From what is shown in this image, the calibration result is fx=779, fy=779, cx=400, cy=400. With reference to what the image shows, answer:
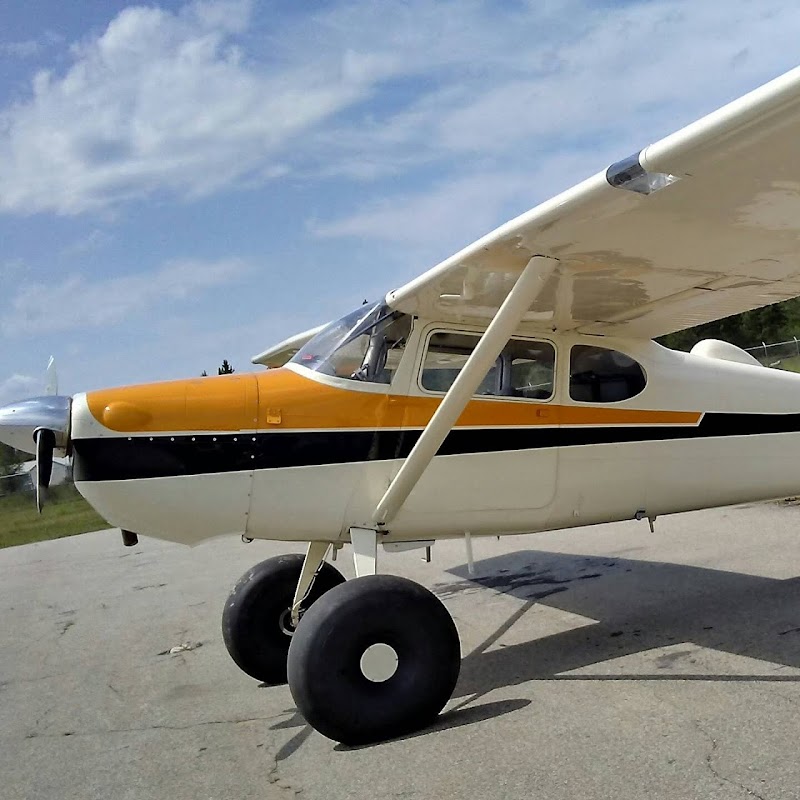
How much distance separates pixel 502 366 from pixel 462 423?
0.52 m

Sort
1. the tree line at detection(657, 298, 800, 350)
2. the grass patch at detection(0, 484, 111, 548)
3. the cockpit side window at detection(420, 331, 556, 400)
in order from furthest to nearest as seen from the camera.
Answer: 1. the tree line at detection(657, 298, 800, 350)
2. the grass patch at detection(0, 484, 111, 548)
3. the cockpit side window at detection(420, 331, 556, 400)

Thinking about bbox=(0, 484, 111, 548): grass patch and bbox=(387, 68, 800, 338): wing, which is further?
bbox=(0, 484, 111, 548): grass patch

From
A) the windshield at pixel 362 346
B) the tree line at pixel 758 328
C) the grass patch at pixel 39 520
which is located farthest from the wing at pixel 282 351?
the tree line at pixel 758 328

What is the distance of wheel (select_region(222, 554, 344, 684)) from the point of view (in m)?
5.00

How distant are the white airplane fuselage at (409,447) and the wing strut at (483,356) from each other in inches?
17.2

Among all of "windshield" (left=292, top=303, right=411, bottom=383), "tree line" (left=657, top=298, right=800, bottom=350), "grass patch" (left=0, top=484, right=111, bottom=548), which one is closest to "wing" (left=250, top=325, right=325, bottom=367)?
"windshield" (left=292, top=303, right=411, bottom=383)

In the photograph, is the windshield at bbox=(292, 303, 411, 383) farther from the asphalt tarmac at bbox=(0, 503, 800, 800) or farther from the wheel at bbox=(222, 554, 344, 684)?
the asphalt tarmac at bbox=(0, 503, 800, 800)

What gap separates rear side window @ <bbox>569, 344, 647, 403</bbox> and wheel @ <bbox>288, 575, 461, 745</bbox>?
2003 millimetres

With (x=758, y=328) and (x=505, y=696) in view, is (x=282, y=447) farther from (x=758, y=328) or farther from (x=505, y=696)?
(x=758, y=328)

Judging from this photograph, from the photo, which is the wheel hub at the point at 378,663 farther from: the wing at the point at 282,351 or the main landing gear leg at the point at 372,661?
the wing at the point at 282,351

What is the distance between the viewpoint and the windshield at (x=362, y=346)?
4.80 meters

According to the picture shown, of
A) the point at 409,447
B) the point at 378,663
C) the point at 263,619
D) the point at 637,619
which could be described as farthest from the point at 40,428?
the point at 637,619

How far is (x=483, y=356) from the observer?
4262 mm

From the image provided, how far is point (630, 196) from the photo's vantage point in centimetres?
363
